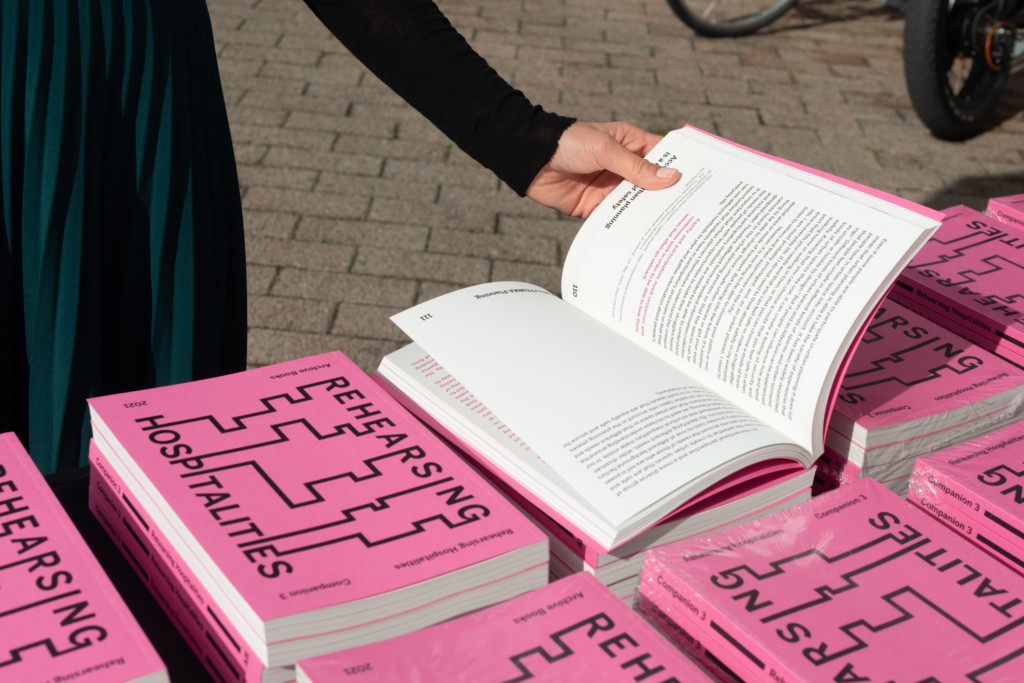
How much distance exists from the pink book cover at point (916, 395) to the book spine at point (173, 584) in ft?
2.04

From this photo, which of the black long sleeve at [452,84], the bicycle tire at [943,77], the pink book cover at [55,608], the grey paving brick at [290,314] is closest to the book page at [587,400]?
the black long sleeve at [452,84]

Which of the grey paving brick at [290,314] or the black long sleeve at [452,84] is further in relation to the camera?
the grey paving brick at [290,314]

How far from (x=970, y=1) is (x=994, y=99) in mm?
558

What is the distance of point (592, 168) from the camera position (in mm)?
1237

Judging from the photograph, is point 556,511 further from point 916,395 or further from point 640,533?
point 916,395

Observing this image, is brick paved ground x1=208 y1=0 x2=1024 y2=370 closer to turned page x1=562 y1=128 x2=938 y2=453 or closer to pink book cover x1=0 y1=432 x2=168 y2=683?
turned page x1=562 y1=128 x2=938 y2=453

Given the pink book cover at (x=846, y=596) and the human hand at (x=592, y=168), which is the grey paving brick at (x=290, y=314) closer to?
the human hand at (x=592, y=168)

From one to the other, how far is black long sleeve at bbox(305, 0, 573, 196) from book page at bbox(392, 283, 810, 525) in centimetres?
21

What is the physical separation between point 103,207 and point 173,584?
28.8 inches

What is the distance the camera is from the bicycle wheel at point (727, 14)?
530 cm

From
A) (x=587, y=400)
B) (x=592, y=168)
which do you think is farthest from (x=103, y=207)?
(x=587, y=400)

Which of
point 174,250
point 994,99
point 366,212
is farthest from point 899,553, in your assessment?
point 994,99

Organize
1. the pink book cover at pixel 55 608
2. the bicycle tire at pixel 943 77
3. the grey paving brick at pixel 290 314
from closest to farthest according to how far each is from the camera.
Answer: the pink book cover at pixel 55 608
the grey paving brick at pixel 290 314
the bicycle tire at pixel 943 77

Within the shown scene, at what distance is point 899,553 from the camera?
32.5 inches
